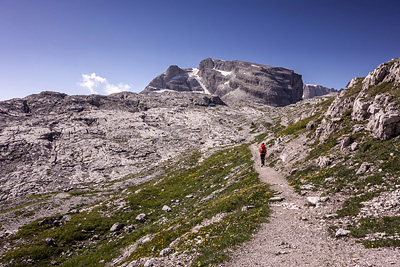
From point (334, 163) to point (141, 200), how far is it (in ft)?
107

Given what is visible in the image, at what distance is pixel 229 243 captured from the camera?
13.1m

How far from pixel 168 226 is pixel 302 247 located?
1540 cm

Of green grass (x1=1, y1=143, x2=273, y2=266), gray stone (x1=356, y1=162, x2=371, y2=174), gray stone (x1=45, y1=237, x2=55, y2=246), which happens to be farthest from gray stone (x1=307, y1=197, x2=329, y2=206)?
gray stone (x1=45, y1=237, x2=55, y2=246)

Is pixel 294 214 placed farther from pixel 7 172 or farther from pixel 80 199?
pixel 7 172

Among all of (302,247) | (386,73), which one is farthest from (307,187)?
(386,73)

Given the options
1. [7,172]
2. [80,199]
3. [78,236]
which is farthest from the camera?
[7,172]

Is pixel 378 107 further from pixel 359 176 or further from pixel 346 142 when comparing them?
pixel 359 176

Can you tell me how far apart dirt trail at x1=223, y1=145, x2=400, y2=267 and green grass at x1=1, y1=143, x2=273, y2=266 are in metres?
1.04

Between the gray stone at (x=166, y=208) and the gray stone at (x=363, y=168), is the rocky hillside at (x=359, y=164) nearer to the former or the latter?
the gray stone at (x=363, y=168)

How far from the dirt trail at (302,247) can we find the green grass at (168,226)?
1041mm

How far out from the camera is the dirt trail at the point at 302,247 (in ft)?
30.8

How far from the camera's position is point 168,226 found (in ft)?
73.2

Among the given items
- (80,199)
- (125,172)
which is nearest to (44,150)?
(125,172)

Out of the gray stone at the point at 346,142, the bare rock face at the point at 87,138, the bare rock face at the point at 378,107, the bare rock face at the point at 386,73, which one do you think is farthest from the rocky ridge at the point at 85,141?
the bare rock face at the point at 386,73
